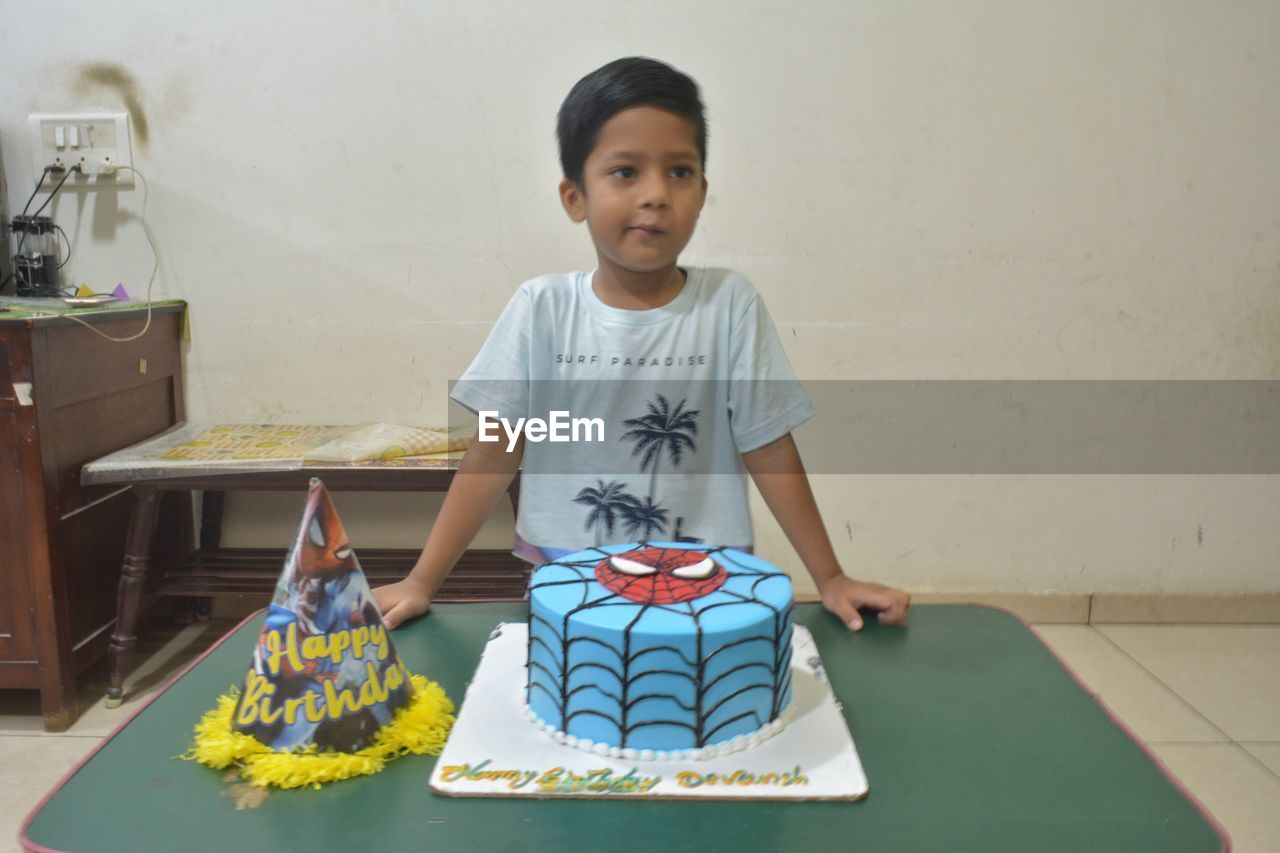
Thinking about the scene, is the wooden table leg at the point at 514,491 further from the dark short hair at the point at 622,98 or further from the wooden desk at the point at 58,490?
the dark short hair at the point at 622,98

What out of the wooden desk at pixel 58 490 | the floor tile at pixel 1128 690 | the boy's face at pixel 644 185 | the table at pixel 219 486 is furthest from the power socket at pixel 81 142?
the floor tile at pixel 1128 690

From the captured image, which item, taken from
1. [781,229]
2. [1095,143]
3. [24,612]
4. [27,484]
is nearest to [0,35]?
[27,484]

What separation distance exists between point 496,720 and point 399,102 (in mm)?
1736

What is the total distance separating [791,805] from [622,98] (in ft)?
2.29

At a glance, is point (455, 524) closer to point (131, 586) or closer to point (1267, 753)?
point (131, 586)

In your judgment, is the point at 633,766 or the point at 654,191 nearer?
the point at 633,766

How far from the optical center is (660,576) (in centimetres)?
74

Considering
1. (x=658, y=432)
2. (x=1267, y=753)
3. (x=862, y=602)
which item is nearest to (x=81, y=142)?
(x=658, y=432)

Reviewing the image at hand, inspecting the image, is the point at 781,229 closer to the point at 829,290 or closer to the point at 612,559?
the point at 829,290

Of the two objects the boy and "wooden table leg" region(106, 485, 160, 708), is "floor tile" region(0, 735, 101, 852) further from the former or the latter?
the boy

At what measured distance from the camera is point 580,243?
86.0 inches

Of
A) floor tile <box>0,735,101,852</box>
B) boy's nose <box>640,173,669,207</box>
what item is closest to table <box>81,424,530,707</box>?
floor tile <box>0,735,101,852</box>

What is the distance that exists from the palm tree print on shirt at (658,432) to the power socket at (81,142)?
1593mm

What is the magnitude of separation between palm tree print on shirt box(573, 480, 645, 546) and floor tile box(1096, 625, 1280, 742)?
1397mm
